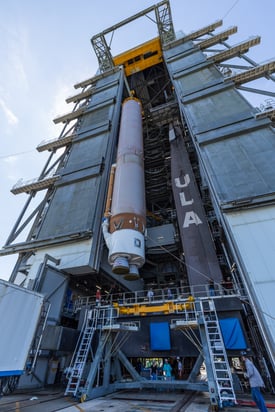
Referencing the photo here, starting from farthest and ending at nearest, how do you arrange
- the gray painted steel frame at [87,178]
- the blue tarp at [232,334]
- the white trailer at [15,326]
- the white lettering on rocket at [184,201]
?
the white lettering on rocket at [184,201]
the gray painted steel frame at [87,178]
the blue tarp at [232,334]
the white trailer at [15,326]

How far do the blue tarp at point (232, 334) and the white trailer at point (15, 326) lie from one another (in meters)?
7.58

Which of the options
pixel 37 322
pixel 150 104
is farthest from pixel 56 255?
pixel 150 104

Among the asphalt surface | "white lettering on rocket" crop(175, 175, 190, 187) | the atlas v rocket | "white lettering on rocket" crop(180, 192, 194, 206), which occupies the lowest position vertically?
the asphalt surface

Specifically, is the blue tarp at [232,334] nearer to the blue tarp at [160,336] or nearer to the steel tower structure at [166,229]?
the steel tower structure at [166,229]

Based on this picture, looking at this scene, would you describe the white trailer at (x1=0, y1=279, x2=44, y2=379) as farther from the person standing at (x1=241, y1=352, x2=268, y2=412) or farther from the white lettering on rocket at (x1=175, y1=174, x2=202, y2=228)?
the white lettering on rocket at (x1=175, y1=174, x2=202, y2=228)

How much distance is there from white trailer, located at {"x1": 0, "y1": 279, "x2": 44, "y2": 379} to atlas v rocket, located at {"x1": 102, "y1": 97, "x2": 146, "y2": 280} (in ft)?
15.0

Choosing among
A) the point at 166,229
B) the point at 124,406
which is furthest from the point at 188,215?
the point at 124,406

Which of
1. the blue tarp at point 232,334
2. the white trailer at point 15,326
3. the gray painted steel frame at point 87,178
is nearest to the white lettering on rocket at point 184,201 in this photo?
the gray painted steel frame at point 87,178

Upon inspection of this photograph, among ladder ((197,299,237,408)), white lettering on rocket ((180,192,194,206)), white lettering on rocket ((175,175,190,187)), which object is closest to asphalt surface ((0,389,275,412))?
ladder ((197,299,237,408))

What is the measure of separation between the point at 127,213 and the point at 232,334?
747 centimetres

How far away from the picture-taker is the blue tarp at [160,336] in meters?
9.47

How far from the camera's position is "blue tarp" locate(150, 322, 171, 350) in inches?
373

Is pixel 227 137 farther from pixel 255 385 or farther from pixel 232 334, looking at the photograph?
pixel 255 385

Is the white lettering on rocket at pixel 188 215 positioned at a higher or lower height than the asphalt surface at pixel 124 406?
higher
